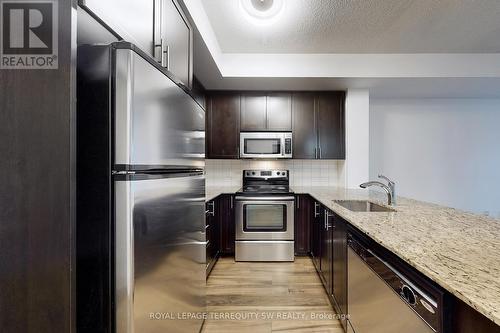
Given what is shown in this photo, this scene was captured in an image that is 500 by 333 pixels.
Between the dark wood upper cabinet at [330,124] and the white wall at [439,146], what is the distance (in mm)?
728

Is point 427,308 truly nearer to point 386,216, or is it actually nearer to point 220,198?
point 386,216

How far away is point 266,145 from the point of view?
139 inches

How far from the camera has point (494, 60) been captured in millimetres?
2941

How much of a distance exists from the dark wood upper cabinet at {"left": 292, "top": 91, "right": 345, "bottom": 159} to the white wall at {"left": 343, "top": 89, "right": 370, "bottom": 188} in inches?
5.2

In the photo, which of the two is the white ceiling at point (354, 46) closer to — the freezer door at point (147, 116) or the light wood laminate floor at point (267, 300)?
the freezer door at point (147, 116)

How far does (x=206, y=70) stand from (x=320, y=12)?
4.22 ft

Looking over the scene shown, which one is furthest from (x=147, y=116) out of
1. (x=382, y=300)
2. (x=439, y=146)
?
(x=439, y=146)

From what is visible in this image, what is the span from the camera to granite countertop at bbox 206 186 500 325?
2.30 feet

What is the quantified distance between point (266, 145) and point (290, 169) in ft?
1.99

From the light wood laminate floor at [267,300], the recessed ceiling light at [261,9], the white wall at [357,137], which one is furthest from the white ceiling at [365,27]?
the light wood laminate floor at [267,300]

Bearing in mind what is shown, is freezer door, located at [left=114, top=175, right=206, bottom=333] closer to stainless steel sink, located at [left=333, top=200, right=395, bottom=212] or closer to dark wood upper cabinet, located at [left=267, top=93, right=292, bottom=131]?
stainless steel sink, located at [left=333, top=200, right=395, bottom=212]

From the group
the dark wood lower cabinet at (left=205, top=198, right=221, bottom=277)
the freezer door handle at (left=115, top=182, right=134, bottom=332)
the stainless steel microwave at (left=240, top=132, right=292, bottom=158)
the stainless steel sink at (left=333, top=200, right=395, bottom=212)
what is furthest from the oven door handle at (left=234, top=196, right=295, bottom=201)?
the freezer door handle at (left=115, top=182, right=134, bottom=332)

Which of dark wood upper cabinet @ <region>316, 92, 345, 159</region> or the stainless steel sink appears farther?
dark wood upper cabinet @ <region>316, 92, 345, 159</region>

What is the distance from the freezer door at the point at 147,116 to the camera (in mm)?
859
